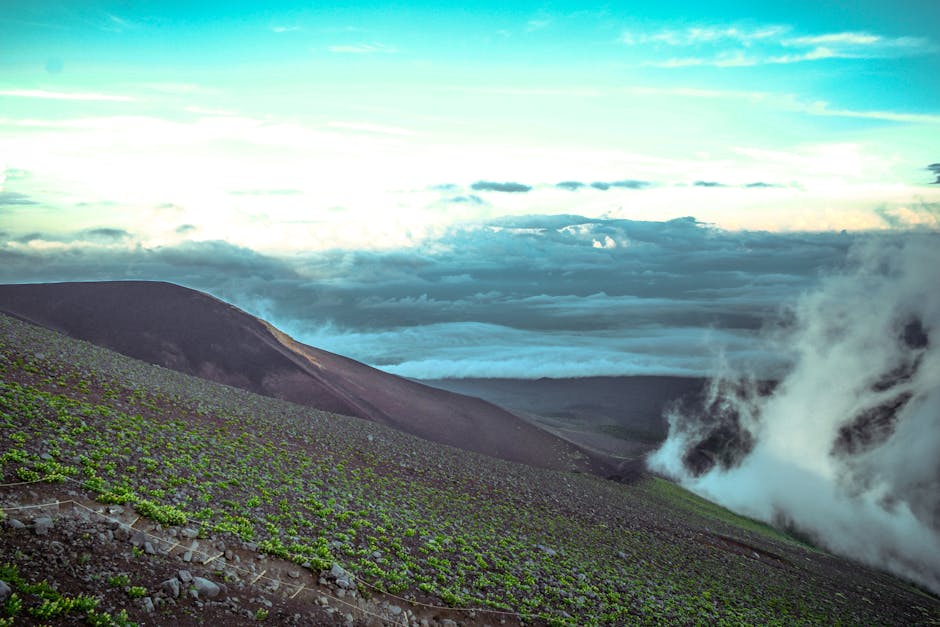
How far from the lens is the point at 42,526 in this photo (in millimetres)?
11438

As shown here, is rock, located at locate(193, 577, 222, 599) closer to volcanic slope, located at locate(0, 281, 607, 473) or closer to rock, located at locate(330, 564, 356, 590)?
rock, located at locate(330, 564, 356, 590)

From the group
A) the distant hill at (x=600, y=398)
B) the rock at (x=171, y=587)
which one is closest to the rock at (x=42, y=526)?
the rock at (x=171, y=587)

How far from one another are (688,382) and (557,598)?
180 meters

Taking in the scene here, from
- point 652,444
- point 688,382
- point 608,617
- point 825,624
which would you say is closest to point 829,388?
point 652,444

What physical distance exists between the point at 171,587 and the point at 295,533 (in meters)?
6.28

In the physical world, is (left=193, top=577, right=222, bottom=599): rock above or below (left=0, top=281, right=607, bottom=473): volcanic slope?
above

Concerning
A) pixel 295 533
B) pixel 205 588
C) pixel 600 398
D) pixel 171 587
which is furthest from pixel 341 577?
pixel 600 398

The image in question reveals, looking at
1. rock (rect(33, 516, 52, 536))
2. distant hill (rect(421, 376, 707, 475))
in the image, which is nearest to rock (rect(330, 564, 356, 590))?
rock (rect(33, 516, 52, 536))

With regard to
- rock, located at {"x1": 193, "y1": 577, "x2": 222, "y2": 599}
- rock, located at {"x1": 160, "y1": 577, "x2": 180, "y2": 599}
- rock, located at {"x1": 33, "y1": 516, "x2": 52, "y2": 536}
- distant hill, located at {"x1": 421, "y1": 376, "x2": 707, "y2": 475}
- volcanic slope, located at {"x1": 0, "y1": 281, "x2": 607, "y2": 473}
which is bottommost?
distant hill, located at {"x1": 421, "y1": 376, "x2": 707, "y2": 475}

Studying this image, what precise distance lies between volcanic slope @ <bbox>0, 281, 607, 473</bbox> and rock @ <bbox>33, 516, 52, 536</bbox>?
4433cm

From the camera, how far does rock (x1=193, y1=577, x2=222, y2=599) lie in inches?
467

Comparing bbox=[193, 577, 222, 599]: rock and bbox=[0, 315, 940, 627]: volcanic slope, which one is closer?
bbox=[0, 315, 940, 627]: volcanic slope

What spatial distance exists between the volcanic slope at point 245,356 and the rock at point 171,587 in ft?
147

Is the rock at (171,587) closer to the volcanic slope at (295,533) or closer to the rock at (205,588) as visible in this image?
the volcanic slope at (295,533)
